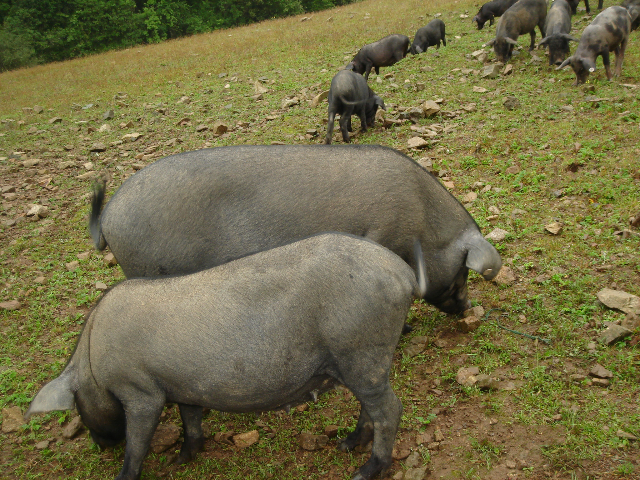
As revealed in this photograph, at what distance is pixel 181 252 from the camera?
3861 millimetres

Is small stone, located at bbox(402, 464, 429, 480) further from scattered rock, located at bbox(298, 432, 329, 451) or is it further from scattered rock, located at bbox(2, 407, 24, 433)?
scattered rock, located at bbox(2, 407, 24, 433)

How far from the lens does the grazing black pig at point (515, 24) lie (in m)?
11.9

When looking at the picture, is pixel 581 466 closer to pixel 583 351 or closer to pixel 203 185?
pixel 583 351

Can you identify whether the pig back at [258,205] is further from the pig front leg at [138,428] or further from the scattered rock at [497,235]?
the scattered rock at [497,235]

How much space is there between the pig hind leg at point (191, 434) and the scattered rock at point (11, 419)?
1398 mm

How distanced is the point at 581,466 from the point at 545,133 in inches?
222

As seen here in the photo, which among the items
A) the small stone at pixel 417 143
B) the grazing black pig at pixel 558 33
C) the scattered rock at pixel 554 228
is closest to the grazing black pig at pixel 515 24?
the grazing black pig at pixel 558 33

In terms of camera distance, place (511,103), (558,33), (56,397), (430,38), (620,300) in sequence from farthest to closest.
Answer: (430,38) → (558,33) → (511,103) → (620,300) → (56,397)

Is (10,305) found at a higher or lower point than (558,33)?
lower

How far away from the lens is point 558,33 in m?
11.2

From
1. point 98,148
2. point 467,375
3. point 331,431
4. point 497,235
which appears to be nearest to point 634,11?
point 497,235

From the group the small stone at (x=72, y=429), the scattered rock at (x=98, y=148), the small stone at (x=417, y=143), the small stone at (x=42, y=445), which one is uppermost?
the scattered rock at (x=98, y=148)

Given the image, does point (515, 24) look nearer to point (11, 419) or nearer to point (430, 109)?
point (430, 109)

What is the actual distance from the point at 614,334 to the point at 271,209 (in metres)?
2.91
